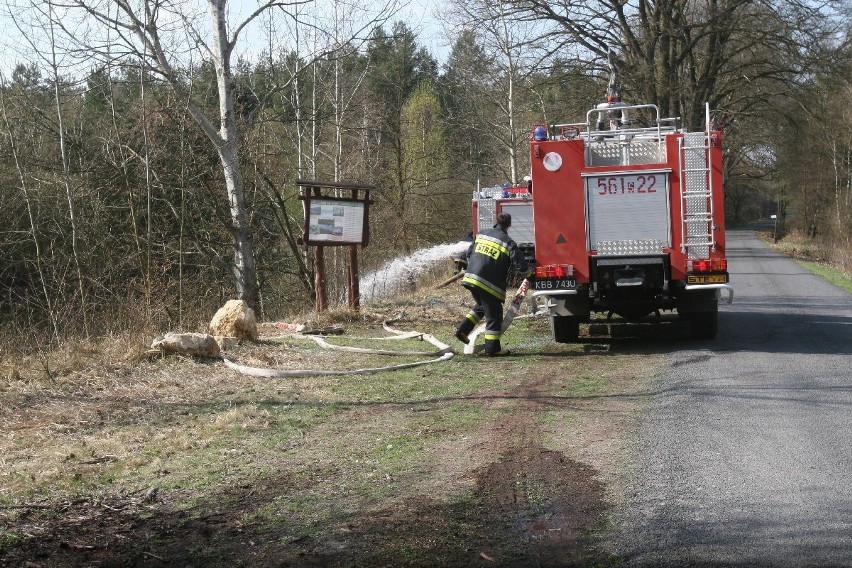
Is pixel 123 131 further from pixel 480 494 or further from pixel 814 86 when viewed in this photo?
pixel 814 86

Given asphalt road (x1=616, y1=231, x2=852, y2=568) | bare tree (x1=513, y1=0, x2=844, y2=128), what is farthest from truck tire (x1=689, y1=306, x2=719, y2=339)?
bare tree (x1=513, y1=0, x2=844, y2=128)

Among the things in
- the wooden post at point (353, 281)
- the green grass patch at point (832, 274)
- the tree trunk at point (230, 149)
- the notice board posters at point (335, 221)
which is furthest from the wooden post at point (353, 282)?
the green grass patch at point (832, 274)

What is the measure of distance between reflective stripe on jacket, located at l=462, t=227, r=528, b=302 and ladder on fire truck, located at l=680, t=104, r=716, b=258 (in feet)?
6.90

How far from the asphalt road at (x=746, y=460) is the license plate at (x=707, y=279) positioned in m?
0.85

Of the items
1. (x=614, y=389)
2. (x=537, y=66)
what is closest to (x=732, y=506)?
(x=614, y=389)

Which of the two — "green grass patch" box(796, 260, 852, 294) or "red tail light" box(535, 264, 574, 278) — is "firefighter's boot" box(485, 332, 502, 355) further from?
"green grass patch" box(796, 260, 852, 294)

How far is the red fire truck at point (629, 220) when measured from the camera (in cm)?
1115

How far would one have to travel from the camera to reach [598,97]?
97.6ft

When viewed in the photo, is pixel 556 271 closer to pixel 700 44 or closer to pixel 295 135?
pixel 295 135

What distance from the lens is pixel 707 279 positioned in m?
11.1

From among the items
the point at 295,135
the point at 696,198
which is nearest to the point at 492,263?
the point at 696,198

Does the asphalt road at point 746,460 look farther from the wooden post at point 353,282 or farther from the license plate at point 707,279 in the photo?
the wooden post at point 353,282

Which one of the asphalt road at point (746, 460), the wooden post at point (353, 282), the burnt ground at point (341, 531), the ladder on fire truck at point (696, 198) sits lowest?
the asphalt road at point (746, 460)

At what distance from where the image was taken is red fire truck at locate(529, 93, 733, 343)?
1115 centimetres
